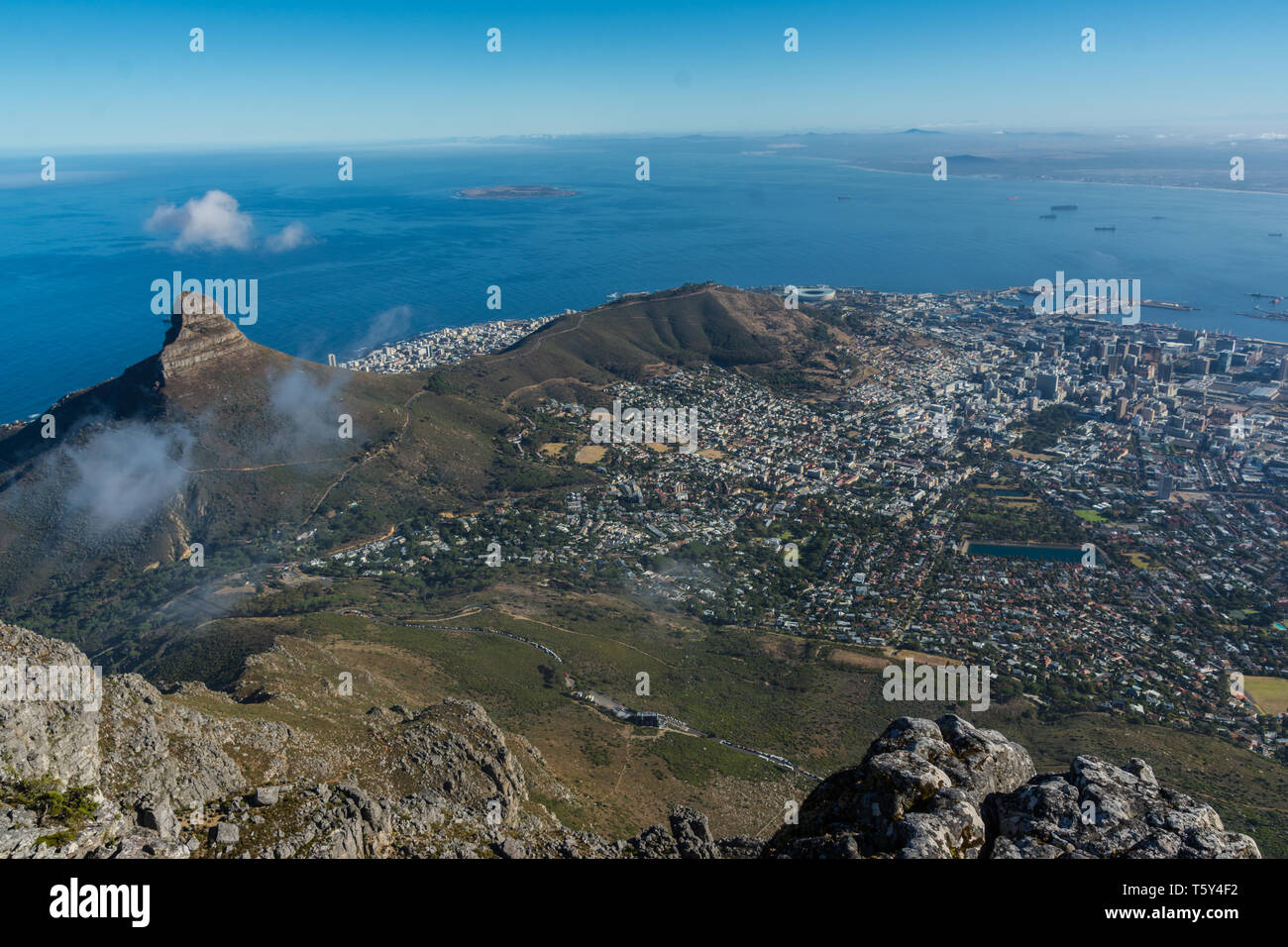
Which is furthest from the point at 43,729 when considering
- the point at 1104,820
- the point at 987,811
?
the point at 1104,820

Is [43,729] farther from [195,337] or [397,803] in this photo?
[195,337]

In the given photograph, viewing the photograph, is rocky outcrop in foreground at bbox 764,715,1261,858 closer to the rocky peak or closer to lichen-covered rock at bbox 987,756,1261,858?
lichen-covered rock at bbox 987,756,1261,858

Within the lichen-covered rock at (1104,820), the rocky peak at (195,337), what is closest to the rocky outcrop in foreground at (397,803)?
the lichen-covered rock at (1104,820)

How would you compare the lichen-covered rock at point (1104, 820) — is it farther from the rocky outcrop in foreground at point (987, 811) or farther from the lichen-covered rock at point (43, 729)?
the lichen-covered rock at point (43, 729)

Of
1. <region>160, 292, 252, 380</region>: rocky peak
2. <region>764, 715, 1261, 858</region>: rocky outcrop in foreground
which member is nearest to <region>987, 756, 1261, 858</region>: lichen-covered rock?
<region>764, 715, 1261, 858</region>: rocky outcrop in foreground
